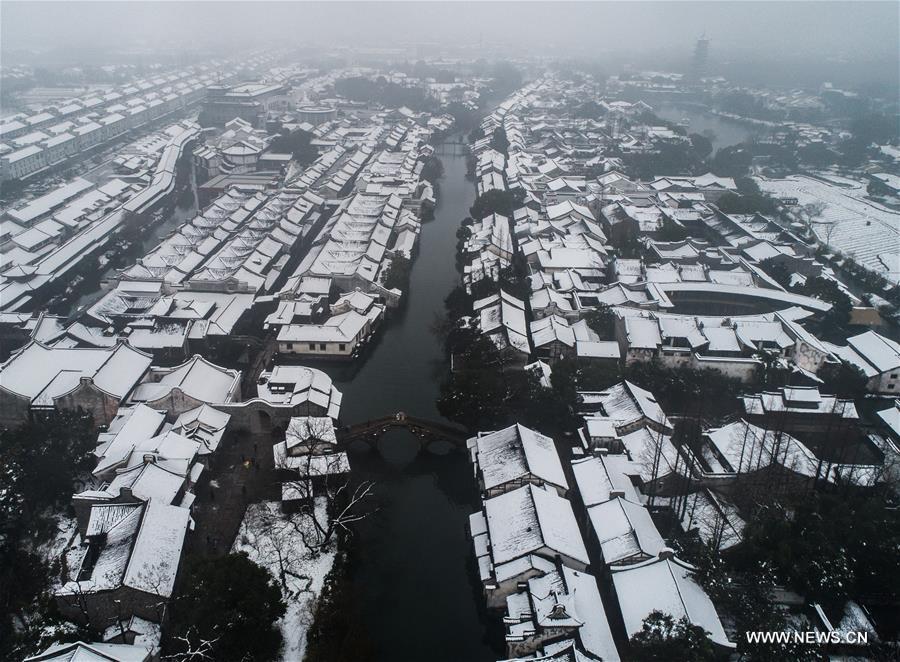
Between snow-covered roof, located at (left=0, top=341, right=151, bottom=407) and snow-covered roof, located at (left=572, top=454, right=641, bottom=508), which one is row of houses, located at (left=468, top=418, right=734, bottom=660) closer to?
snow-covered roof, located at (left=572, top=454, right=641, bottom=508)

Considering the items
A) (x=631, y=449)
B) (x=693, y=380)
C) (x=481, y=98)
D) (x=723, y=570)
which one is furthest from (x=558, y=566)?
(x=481, y=98)

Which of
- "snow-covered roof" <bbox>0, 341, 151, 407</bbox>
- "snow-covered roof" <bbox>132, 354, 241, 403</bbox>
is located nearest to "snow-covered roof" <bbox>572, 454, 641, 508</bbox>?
"snow-covered roof" <bbox>132, 354, 241, 403</bbox>

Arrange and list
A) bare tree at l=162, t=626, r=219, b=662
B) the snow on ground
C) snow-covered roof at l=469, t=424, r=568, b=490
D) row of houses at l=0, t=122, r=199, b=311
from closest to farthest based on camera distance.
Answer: bare tree at l=162, t=626, r=219, b=662
the snow on ground
snow-covered roof at l=469, t=424, r=568, b=490
row of houses at l=0, t=122, r=199, b=311

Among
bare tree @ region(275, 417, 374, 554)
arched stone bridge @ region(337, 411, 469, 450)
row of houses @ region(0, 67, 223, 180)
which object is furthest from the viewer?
row of houses @ region(0, 67, 223, 180)

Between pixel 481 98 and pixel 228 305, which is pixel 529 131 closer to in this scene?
pixel 481 98

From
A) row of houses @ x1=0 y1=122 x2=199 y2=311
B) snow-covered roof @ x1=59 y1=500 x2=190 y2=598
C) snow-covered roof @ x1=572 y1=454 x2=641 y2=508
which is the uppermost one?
snow-covered roof @ x1=59 y1=500 x2=190 y2=598

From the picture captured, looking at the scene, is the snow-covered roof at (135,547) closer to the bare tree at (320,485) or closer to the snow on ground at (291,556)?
the snow on ground at (291,556)

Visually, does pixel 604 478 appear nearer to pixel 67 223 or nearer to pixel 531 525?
pixel 531 525
